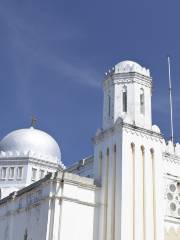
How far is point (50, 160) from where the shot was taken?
44.7 m

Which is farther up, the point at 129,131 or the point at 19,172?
the point at 19,172

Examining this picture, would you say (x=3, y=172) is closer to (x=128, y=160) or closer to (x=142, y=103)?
(x=142, y=103)

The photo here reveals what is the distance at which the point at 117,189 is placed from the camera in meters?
29.0

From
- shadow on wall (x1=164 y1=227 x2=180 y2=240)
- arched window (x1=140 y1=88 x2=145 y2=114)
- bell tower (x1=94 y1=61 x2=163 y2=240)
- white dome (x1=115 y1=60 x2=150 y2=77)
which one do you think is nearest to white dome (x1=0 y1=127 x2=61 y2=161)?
bell tower (x1=94 y1=61 x2=163 y2=240)

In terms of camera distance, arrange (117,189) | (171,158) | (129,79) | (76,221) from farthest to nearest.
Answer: (171,158), (129,79), (117,189), (76,221)

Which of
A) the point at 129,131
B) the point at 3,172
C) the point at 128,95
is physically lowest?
the point at 129,131

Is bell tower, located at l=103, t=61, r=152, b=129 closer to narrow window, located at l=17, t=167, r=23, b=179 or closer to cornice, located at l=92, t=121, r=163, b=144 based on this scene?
cornice, located at l=92, t=121, r=163, b=144

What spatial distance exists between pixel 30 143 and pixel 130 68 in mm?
15885

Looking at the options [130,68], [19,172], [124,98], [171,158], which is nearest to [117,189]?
[171,158]

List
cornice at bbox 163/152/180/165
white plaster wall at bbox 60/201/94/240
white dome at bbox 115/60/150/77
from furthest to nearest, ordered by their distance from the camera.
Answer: cornice at bbox 163/152/180/165, white dome at bbox 115/60/150/77, white plaster wall at bbox 60/201/94/240

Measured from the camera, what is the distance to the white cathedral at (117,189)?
28312mm

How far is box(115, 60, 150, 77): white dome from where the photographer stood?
110ft

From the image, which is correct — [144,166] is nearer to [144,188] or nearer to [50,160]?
[144,188]

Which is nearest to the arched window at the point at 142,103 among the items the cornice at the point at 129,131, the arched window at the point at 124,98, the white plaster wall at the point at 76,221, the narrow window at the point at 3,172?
the arched window at the point at 124,98
